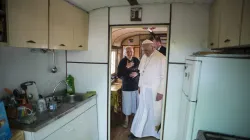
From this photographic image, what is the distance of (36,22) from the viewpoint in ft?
4.28

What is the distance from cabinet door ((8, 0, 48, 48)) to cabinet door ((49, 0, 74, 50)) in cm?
8

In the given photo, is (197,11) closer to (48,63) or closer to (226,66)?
(226,66)

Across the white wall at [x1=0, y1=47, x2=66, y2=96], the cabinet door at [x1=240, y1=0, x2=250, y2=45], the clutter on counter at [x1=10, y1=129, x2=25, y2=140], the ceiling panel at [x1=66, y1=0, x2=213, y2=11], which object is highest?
the ceiling panel at [x1=66, y1=0, x2=213, y2=11]

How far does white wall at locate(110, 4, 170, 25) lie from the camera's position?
186cm

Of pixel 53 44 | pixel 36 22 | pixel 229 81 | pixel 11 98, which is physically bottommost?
pixel 11 98

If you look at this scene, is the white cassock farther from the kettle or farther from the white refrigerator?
the kettle

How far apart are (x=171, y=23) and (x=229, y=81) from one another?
0.99 m

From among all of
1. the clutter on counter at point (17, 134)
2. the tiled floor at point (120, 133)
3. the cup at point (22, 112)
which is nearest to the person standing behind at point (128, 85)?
the tiled floor at point (120, 133)

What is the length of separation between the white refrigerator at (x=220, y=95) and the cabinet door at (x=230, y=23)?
15 cm

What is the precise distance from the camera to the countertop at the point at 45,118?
1.18 metres

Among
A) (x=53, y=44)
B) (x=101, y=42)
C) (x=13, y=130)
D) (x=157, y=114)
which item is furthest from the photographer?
(x=157, y=114)

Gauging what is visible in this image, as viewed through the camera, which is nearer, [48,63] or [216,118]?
[216,118]

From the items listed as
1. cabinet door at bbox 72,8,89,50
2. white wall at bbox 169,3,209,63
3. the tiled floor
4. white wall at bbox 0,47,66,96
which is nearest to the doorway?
the tiled floor

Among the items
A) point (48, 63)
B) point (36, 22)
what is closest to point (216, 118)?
point (36, 22)
